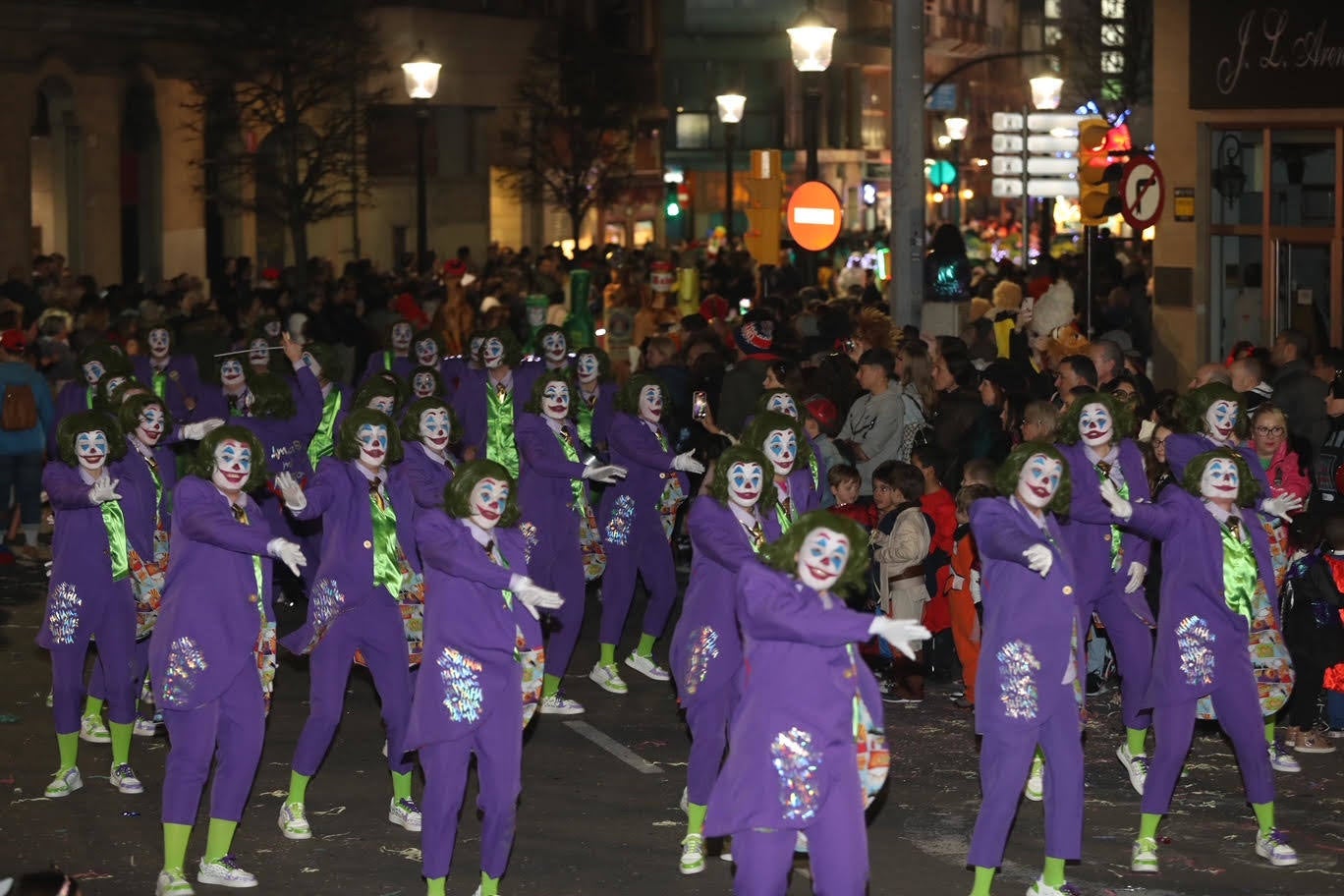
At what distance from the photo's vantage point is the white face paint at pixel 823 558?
8008 mm

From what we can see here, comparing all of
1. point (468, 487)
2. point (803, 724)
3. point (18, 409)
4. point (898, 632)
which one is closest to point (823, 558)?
point (898, 632)

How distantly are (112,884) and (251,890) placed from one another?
600 mm

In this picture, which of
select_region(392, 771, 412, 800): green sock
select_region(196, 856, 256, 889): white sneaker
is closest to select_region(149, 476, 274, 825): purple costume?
select_region(196, 856, 256, 889): white sneaker

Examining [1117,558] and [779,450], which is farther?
[1117,558]

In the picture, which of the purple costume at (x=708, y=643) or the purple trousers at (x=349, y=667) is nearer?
the purple costume at (x=708, y=643)

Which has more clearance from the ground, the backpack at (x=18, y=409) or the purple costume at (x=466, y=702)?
the backpack at (x=18, y=409)

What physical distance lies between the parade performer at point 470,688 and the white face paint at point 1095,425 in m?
3.26

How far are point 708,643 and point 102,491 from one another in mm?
3159

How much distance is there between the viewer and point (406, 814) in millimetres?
10734

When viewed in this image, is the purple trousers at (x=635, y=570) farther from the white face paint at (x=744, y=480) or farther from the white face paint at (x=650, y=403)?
the white face paint at (x=744, y=480)

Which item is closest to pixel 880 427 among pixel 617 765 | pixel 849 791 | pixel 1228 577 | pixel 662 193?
pixel 617 765

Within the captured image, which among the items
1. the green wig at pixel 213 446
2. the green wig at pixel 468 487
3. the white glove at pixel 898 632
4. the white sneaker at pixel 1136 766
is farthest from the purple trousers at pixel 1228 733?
the green wig at pixel 213 446

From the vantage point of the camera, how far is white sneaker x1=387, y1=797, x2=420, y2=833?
35.1 feet

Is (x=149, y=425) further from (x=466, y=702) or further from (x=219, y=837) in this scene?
(x=466, y=702)
